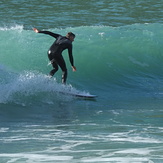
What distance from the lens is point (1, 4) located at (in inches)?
1256

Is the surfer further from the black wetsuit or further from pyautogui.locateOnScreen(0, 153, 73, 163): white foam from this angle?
pyautogui.locateOnScreen(0, 153, 73, 163): white foam

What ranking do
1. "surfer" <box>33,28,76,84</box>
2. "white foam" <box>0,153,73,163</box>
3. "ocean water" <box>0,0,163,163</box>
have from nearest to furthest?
"white foam" <box>0,153,73,163</box> < "ocean water" <box>0,0,163,163</box> < "surfer" <box>33,28,76,84</box>

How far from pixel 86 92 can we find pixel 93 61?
126 inches

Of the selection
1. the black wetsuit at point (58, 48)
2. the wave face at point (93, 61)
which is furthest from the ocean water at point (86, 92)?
the black wetsuit at point (58, 48)

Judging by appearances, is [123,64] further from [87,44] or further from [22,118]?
[22,118]

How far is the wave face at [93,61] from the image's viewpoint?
14.9m

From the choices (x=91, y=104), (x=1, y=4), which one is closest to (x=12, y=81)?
(x=91, y=104)

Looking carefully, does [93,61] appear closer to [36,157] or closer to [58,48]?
[58,48]

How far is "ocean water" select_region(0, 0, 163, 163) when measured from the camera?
30.3ft

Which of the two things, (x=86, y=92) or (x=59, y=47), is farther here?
(x=86, y=92)

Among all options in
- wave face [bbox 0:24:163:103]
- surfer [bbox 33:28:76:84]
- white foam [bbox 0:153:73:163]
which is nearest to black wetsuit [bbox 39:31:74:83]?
surfer [bbox 33:28:76:84]

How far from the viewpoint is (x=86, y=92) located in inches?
621

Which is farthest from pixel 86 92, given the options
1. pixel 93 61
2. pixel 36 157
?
pixel 36 157

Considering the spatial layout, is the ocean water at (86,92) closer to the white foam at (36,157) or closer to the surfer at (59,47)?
the white foam at (36,157)
